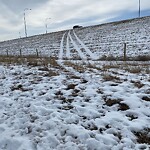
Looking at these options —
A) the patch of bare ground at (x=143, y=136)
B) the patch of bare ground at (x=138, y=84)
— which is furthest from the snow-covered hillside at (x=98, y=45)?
the patch of bare ground at (x=143, y=136)

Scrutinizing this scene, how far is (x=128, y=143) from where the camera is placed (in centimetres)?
485

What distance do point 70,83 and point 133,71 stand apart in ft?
11.0

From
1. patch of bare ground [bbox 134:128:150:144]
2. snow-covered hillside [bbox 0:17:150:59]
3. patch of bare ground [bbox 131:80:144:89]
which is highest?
snow-covered hillside [bbox 0:17:150:59]

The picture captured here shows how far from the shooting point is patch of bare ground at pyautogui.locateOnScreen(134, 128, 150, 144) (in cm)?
493

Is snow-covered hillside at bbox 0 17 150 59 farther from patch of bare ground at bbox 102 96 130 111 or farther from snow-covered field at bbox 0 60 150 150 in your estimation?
patch of bare ground at bbox 102 96 130 111

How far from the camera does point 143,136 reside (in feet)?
16.6

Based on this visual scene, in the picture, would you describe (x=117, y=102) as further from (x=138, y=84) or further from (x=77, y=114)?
(x=138, y=84)

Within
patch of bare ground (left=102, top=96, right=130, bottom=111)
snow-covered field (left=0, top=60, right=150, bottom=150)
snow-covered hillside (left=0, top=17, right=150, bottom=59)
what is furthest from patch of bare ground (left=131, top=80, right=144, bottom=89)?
snow-covered hillside (left=0, top=17, right=150, bottom=59)

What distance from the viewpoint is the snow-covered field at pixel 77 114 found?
16.6 feet

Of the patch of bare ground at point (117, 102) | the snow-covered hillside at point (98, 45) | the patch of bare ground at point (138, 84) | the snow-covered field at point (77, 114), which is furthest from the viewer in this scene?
the snow-covered hillside at point (98, 45)

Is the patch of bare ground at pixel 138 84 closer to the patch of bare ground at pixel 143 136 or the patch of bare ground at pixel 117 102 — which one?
the patch of bare ground at pixel 117 102

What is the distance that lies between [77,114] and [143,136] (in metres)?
1.84

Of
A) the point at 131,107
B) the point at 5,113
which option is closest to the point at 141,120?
the point at 131,107

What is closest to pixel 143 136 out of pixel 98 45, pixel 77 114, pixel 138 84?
pixel 77 114
